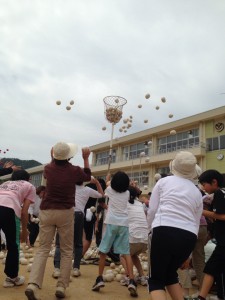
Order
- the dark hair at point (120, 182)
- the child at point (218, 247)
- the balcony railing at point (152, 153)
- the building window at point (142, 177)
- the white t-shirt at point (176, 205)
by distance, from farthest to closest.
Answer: the building window at point (142, 177), the balcony railing at point (152, 153), the dark hair at point (120, 182), the child at point (218, 247), the white t-shirt at point (176, 205)

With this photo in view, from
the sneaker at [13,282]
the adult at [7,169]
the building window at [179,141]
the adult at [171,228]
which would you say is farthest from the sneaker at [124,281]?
the building window at [179,141]

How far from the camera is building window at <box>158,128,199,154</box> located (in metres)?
23.7

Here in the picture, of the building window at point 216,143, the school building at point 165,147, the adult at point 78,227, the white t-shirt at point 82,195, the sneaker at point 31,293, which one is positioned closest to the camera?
the sneaker at point 31,293

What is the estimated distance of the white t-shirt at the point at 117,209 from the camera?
4.29m

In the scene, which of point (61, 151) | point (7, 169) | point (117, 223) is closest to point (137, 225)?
point (117, 223)

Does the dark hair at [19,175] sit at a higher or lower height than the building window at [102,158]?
lower

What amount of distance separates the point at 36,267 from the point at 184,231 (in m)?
1.84

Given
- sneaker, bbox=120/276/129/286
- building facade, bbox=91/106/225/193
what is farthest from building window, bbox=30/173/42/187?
sneaker, bbox=120/276/129/286

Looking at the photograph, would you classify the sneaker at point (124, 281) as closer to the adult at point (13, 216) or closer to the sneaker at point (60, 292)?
the sneaker at point (60, 292)

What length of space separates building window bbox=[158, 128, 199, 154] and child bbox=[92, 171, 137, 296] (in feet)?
64.2

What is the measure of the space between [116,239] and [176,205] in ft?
6.25

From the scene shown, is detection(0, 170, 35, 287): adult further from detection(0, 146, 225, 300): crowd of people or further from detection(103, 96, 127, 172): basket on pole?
detection(103, 96, 127, 172): basket on pole

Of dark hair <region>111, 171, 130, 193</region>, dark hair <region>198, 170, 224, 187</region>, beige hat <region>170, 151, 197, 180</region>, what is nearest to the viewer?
beige hat <region>170, 151, 197, 180</region>

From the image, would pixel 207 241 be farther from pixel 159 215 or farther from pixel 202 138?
pixel 202 138
